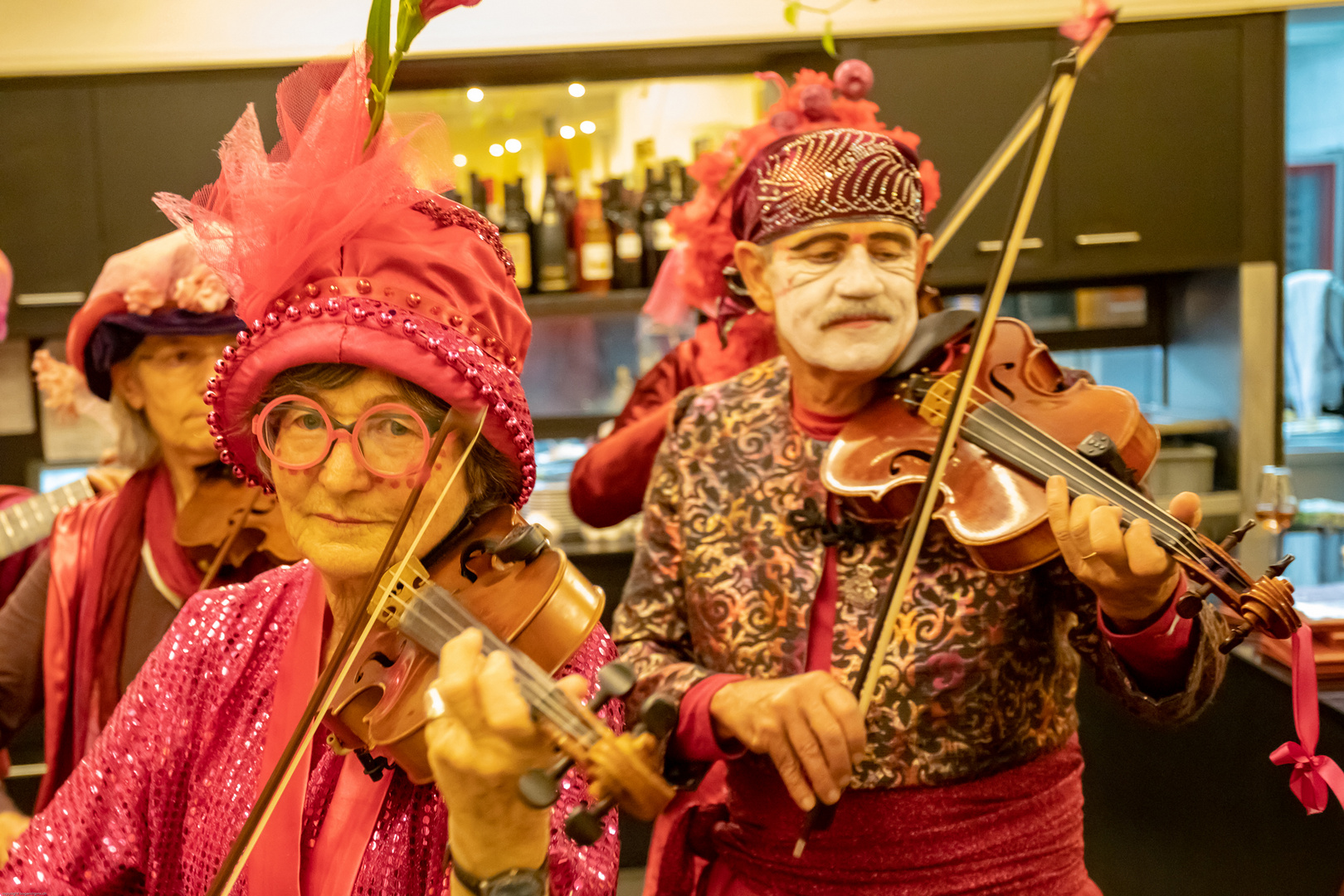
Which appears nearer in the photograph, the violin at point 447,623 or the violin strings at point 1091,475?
the violin at point 447,623

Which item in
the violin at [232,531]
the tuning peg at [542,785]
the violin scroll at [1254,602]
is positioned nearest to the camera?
the tuning peg at [542,785]

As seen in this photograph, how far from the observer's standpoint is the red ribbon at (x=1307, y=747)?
995 mm

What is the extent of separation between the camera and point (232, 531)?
5.21 ft

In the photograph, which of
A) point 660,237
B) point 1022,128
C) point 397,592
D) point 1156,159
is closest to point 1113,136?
point 1156,159

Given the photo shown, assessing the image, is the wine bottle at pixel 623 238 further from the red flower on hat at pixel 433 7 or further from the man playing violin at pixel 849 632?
the red flower on hat at pixel 433 7

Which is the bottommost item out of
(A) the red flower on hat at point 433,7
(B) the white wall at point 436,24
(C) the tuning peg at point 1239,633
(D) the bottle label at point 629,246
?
(C) the tuning peg at point 1239,633

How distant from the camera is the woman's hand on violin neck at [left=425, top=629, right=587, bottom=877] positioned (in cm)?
63

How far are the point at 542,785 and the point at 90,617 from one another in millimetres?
1259

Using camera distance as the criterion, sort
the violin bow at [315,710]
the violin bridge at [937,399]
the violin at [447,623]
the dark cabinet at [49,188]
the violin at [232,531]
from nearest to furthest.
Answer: the violin bow at [315,710] < the violin at [447,623] < the violin bridge at [937,399] < the violin at [232,531] < the dark cabinet at [49,188]

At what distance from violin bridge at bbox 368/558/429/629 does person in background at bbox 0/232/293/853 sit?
745 millimetres

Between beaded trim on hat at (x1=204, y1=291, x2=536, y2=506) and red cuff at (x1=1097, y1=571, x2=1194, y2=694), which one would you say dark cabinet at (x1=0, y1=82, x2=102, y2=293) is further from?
red cuff at (x1=1097, y1=571, x2=1194, y2=694)

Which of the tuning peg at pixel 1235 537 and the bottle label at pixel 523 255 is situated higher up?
the bottle label at pixel 523 255

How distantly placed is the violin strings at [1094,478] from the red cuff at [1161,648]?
0.13 ft

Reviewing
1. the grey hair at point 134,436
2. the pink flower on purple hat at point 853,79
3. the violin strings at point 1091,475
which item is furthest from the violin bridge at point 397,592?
the pink flower on purple hat at point 853,79
